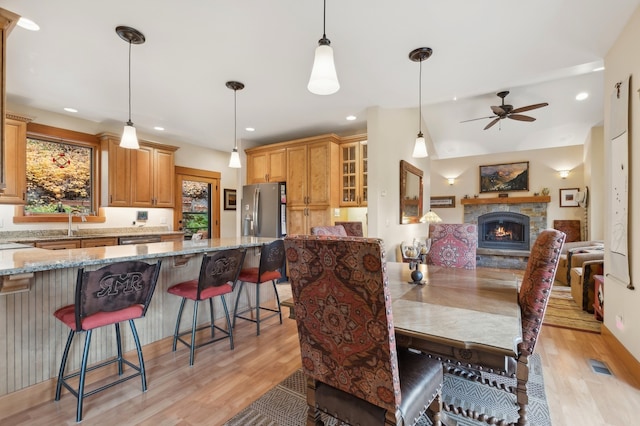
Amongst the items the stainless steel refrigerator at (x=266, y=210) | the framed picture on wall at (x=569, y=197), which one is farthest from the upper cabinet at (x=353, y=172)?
the framed picture on wall at (x=569, y=197)

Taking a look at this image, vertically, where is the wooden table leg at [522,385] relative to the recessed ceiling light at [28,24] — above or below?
below

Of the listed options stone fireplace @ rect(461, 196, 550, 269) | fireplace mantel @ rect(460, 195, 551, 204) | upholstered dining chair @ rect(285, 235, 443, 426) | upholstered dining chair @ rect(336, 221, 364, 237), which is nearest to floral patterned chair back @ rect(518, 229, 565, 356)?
upholstered dining chair @ rect(285, 235, 443, 426)

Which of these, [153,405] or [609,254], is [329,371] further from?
[609,254]

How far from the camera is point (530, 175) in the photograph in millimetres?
6977

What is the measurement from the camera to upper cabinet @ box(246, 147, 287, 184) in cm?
506

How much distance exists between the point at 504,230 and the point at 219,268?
753cm

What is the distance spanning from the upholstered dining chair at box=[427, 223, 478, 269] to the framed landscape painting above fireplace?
17.1 ft

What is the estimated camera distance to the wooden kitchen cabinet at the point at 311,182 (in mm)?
4562

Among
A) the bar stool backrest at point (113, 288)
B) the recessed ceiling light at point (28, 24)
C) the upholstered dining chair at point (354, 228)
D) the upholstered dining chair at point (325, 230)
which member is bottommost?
the bar stool backrest at point (113, 288)

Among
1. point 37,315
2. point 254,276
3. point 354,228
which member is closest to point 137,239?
point 254,276

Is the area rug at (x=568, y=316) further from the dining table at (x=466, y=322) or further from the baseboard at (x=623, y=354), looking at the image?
the dining table at (x=466, y=322)

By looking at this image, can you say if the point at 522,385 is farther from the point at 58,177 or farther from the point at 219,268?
the point at 58,177

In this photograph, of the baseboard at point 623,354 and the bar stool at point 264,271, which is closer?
the baseboard at point 623,354

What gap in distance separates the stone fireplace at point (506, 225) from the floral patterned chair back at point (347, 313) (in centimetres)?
731
